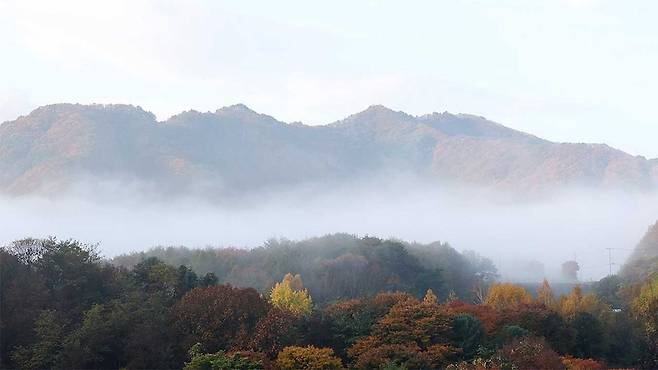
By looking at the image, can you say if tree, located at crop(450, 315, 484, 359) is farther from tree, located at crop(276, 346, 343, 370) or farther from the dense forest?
tree, located at crop(276, 346, 343, 370)

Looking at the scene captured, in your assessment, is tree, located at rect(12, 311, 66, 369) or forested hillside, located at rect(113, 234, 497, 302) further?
forested hillside, located at rect(113, 234, 497, 302)

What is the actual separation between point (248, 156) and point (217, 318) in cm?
12515

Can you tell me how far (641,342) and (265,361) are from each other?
3062cm

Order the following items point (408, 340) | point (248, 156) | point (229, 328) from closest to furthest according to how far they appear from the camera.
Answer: point (229, 328), point (408, 340), point (248, 156)

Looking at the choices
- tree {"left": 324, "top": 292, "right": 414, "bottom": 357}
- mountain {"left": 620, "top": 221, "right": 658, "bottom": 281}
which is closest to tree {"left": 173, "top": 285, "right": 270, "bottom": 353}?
tree {"left": 324, "top": 292, "right": 414, "bottom": 357}

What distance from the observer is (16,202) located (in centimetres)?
12638

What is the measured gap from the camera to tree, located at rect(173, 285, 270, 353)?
3409 centimetres

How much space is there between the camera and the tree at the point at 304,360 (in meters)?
31.7

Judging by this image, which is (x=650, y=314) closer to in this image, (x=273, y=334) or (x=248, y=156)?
(x=273, y=334)

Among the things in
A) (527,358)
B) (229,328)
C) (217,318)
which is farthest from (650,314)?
(217,318)

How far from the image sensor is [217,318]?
34.8 metres

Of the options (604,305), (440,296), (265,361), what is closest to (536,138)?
(440,296)

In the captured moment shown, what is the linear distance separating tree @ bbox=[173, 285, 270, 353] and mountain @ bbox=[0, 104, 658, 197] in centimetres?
9672

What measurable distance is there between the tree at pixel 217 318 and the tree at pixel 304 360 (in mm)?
2350
